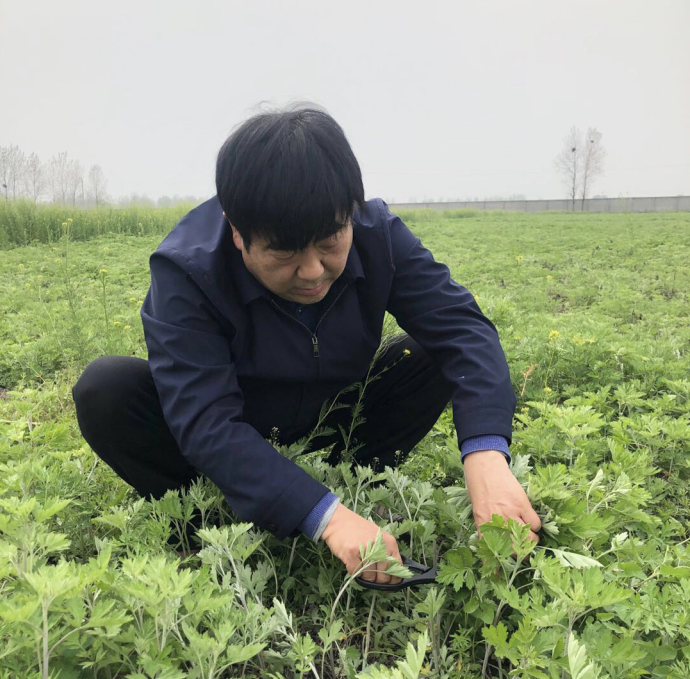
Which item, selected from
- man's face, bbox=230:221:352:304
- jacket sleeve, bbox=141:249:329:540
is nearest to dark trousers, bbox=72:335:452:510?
jacket sleeve, bbox=141:249:329:540

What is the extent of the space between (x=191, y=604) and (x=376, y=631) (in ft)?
2.07

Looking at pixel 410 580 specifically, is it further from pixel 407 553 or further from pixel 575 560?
pixel 575 560

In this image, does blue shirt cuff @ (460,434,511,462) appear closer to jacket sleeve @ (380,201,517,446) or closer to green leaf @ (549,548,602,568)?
jacket sleeve @ (380,201,517,446)

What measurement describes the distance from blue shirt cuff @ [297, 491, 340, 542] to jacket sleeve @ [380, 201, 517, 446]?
0.50 m

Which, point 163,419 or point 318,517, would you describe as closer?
point 318,517

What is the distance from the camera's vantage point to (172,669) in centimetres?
96

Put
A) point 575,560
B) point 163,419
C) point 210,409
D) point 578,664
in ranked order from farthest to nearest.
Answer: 1. point 163,419
2. point 210,409
3. point 575,560
4. point 578,664

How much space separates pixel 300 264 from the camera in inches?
59.6

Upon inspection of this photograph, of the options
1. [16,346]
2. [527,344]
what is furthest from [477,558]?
[16,346]

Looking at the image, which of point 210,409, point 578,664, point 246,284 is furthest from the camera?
point 246,284

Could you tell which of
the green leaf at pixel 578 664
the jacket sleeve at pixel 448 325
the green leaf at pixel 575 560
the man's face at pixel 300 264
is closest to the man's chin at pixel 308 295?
the man's face at pixel 300 264

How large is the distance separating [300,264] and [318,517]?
0.66 m

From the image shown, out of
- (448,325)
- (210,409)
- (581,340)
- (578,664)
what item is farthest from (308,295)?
(581,340)

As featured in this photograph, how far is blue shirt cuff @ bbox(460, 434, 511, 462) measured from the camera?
5.28 ft
